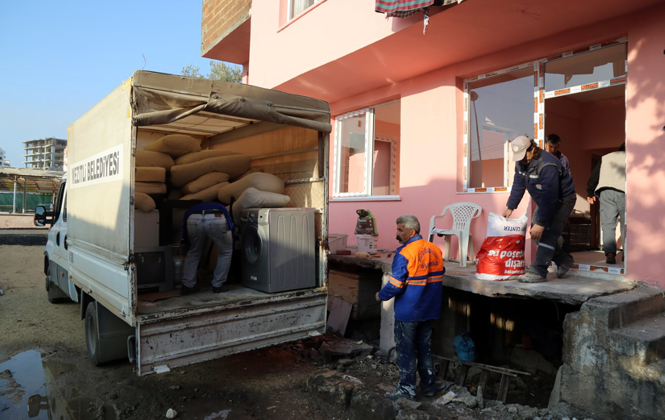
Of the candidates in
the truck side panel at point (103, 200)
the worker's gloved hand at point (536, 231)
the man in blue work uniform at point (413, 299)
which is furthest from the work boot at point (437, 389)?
the truck side panel at point (103, 200)

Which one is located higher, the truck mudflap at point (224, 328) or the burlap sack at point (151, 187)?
the burlap sack at point (151, 187)

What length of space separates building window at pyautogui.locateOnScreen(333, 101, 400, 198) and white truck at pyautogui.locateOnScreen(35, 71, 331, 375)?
2879mm

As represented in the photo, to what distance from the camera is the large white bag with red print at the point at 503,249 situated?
4.48m

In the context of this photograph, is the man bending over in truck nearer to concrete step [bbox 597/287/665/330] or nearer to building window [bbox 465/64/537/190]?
concrete step [bbox 597/287/665/330]

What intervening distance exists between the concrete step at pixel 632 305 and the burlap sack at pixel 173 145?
17.2 feet

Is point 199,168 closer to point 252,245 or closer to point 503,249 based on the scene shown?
point 252,245

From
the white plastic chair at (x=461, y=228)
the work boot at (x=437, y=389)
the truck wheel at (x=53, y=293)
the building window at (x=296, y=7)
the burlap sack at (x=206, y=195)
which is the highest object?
the building window at (x=296, y=7)

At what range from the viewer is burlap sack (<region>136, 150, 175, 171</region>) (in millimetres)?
5574

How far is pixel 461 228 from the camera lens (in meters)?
6.32

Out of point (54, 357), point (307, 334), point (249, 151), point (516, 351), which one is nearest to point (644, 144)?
point (516, 351)

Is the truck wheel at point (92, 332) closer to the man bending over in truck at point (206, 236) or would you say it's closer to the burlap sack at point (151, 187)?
the man bending over in truck at point (206, 236)

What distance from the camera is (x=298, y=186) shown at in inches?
219

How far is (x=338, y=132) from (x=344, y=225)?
2097 millimetres

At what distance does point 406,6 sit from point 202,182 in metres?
3.38
